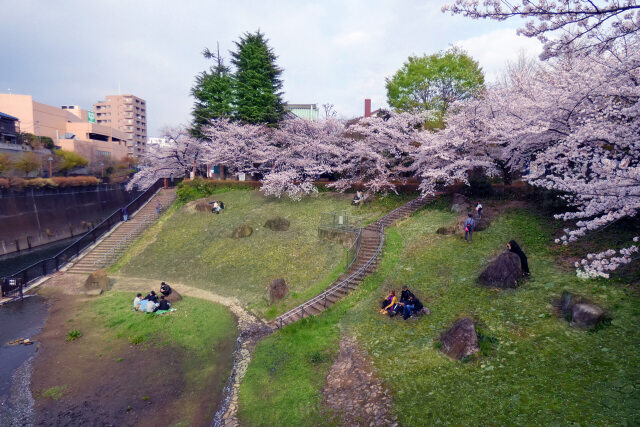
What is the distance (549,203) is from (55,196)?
5083cm

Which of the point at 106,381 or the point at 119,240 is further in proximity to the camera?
the point at 119,240

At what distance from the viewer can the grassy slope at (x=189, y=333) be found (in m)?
11.5

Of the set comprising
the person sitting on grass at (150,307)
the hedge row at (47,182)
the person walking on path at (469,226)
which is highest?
the hedge row at (47,182)

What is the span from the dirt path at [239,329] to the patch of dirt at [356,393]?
121 inches

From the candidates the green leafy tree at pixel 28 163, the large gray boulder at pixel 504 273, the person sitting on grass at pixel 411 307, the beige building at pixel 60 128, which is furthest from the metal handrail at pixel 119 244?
the beige building at pixel 60 128

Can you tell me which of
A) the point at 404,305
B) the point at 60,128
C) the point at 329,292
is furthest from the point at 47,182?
the point at 404,305

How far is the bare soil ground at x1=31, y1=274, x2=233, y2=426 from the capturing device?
10.1m

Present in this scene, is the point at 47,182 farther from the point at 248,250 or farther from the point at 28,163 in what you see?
the point at 248,250

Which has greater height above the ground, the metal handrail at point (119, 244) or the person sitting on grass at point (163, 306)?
the metal handrail at point (119, 244)

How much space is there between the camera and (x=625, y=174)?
680 centimetres

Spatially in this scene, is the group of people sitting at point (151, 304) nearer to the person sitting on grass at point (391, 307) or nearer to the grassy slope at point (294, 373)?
the grassy slope at point (294, 373)

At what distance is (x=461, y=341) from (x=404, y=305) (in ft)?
9.96

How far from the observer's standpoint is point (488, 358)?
948 cm

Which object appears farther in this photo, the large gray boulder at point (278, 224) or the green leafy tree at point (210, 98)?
the green leafy tree at point (210, 98)
